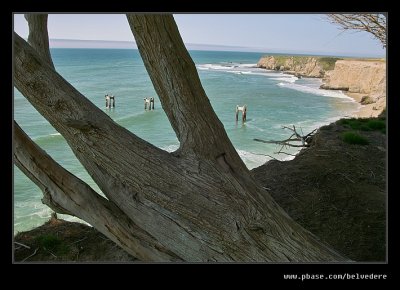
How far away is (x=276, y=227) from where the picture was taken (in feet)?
8.98

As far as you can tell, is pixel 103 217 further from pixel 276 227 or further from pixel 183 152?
pixel 276 227

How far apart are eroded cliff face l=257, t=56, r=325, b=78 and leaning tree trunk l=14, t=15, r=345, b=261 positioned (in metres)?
50.8

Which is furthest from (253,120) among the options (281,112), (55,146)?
(55,146)

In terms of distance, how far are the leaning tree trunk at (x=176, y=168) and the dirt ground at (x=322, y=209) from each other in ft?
2.55

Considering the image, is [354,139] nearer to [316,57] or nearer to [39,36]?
[39,36]

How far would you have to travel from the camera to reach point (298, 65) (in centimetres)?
5903

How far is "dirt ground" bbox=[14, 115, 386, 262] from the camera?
3713 millimetres

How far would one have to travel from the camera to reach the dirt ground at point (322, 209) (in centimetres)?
371

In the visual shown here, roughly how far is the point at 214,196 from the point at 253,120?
62.5ft

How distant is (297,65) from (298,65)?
30cm

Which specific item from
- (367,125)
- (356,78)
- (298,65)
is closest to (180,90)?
(367,125)

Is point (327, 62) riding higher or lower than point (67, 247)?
higher

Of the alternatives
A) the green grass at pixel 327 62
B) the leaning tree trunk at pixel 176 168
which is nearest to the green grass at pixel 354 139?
the leaning tree trunk at pixel 176 168
